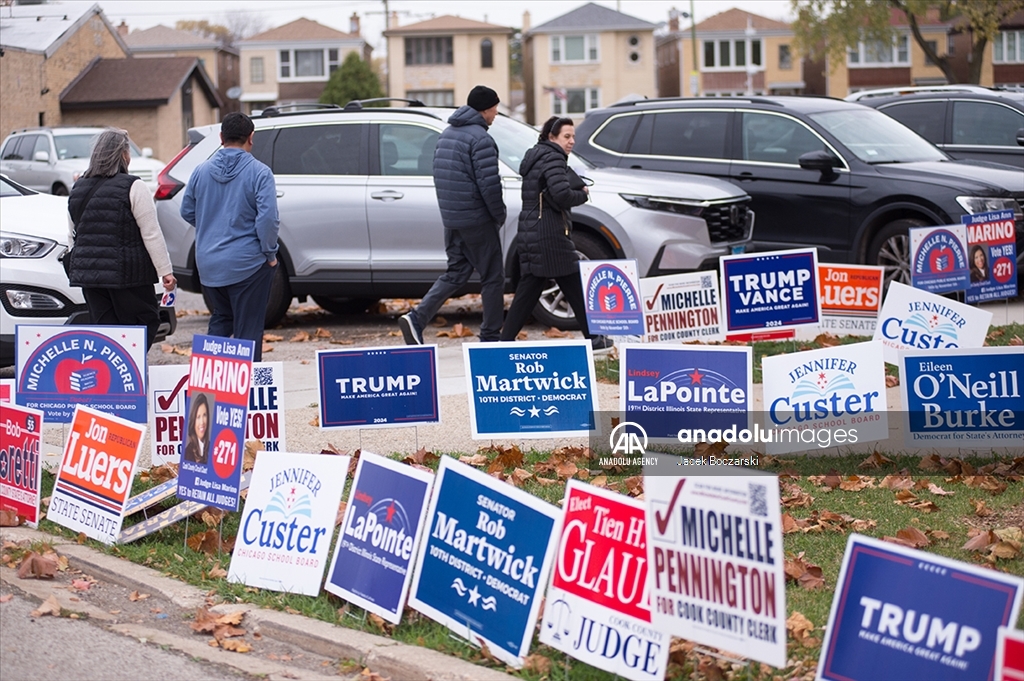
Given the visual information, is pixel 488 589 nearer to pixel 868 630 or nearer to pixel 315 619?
pixel 315 619

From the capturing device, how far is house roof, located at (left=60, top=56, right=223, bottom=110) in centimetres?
4841

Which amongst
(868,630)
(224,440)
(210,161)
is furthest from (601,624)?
(210,161)

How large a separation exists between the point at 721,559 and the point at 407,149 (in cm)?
793

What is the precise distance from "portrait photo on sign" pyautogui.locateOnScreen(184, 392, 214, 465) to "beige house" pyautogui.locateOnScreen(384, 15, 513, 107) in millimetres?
70531

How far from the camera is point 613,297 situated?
8.78 meters

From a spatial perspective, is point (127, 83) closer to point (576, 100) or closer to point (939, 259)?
point (576, 100)

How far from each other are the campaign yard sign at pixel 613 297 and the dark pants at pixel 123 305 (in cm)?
291

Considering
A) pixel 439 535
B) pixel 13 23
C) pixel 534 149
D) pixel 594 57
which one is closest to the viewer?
pixel 439 535

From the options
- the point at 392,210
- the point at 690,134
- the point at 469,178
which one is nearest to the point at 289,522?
the point at 469,178

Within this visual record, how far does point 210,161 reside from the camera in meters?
7.46

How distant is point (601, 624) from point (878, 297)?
5.69 m

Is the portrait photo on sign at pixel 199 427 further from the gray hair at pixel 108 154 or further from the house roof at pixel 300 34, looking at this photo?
the house roof at pixel 300 34

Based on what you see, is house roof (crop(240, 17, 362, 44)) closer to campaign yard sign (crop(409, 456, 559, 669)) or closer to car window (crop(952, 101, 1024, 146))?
car window (crop(952, 101, 1024, 146))

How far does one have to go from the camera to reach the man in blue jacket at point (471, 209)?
8.95 metres
